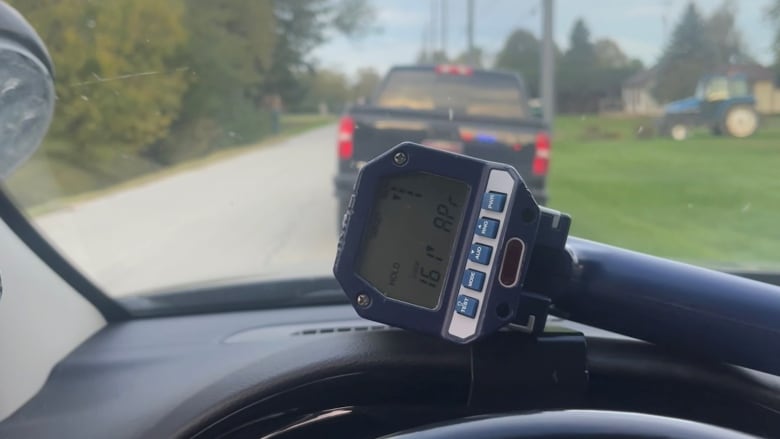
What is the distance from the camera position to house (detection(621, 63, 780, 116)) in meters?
4.34

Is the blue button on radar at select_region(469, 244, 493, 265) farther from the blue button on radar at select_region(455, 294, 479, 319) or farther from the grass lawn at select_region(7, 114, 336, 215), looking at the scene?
the grass lawn at select_region(7, 114, 336, 215)

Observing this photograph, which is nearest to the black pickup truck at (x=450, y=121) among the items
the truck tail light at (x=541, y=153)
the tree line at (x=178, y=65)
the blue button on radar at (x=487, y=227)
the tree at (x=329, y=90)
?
the truck tail light at (x=541, y=153)

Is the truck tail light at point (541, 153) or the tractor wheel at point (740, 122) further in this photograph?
the truck tail light at point (541, 153)

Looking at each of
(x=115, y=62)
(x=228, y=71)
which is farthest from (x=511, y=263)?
(x=228, y=71)

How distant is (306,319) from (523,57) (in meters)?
4.34

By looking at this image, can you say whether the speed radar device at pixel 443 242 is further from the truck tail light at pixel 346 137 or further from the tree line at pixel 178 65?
the truck tail light at pixel 346 137

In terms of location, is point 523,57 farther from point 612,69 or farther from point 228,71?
point 228,71

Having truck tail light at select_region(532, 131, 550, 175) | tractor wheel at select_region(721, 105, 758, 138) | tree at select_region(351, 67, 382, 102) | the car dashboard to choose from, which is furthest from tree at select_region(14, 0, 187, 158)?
tractor wheel at select_region(721, 105, 758, 138)

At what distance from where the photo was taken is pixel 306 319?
3.45m

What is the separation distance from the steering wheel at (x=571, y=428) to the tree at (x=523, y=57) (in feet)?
16.9

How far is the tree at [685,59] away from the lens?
437cm

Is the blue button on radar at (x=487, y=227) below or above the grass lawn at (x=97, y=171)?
above

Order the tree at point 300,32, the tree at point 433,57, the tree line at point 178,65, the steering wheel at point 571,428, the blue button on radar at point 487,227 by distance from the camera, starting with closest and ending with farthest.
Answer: the steering wheel at point 571,428, the blue button on radar at point 487,227, the tree line at point 178,65, the tree at point 300,32, the tree at point 433,57

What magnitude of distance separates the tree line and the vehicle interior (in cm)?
2
